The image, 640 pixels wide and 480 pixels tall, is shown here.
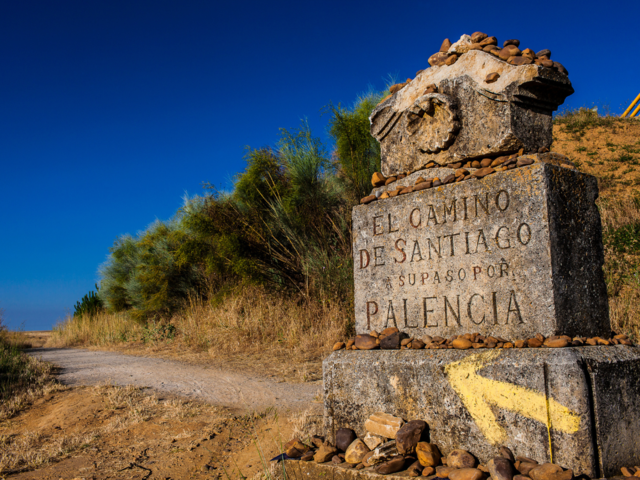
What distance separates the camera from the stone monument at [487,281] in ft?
6.72

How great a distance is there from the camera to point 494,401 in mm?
2176

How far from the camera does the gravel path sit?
4.61 m

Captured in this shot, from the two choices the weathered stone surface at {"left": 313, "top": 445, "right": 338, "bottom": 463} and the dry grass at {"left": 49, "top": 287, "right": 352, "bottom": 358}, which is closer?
the weathered stone surface at {"left": 313, "top": 445, "right": 338, "bottom": 463}

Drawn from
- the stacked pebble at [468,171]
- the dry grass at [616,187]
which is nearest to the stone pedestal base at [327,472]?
the stacked pebble at [468,171]

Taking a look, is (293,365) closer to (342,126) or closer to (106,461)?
(106,461)

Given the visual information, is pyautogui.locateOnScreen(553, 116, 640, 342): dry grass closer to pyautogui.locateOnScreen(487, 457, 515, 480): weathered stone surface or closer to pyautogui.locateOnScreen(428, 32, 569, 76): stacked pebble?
pyautogui.locateOnScreen(428, 32, 569, 76): stacked pebble

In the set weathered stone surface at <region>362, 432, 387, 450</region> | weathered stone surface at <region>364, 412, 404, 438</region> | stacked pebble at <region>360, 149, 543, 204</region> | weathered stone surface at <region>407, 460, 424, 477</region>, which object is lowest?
weathered stone surface at <region>407, 460, 424, 477</region>

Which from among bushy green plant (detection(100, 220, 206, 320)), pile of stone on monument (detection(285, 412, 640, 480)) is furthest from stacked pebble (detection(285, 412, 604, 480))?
bushy green plant (detection(100, 220, 206, 320))

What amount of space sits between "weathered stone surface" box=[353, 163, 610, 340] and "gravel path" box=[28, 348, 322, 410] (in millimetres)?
2040

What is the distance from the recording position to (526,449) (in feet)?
6.81

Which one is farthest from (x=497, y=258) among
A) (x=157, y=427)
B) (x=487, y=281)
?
(x=157, y=427)

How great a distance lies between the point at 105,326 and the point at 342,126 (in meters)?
8.28

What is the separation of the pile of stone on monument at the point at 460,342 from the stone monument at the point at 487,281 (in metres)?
0.02

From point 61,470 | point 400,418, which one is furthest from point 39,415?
point 400,418
